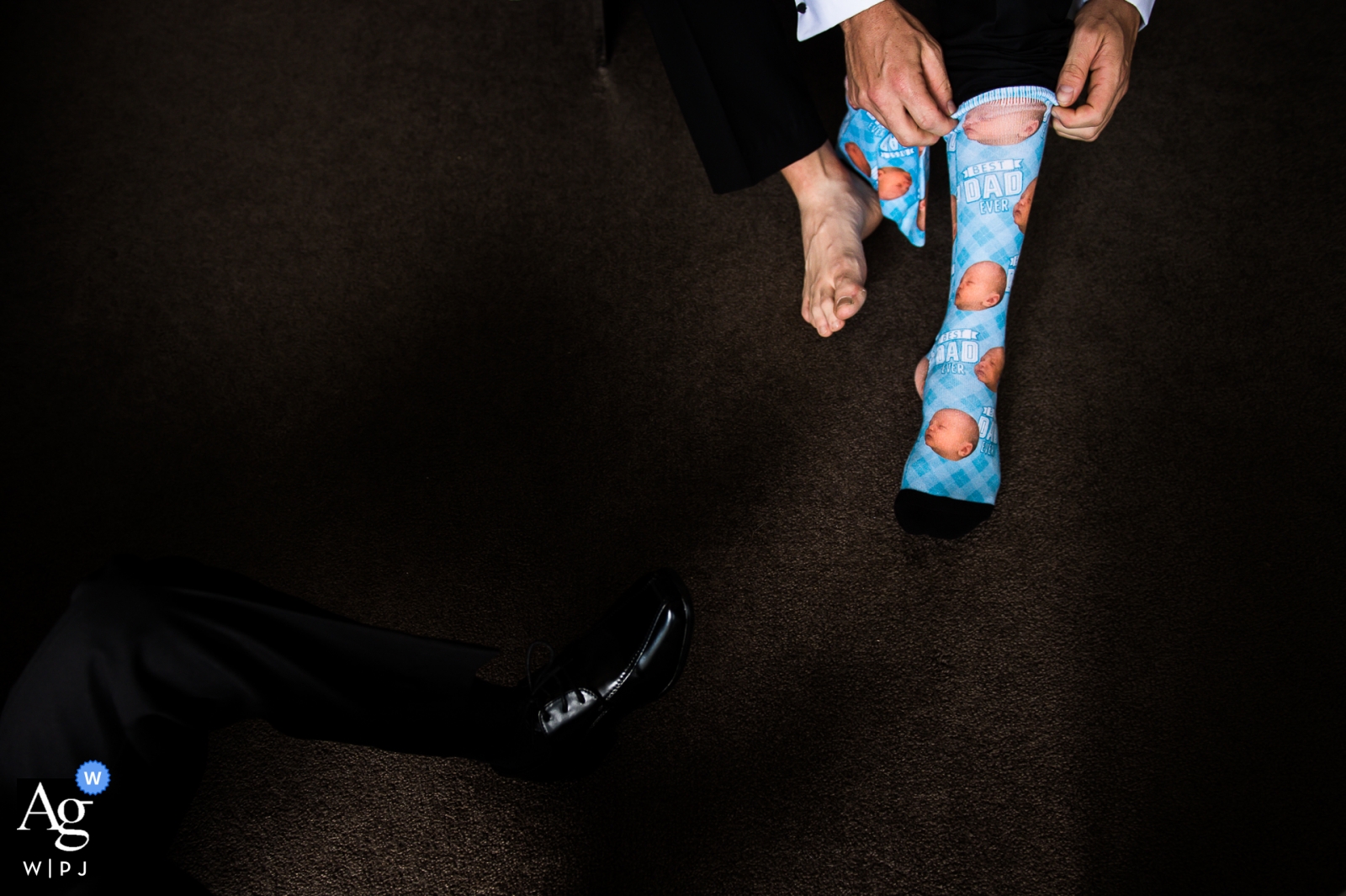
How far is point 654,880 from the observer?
740 millimetres

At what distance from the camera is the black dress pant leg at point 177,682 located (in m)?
0.53

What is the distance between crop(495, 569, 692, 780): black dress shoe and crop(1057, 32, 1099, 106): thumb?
0.63 m

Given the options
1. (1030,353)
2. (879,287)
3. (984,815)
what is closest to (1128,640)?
(984,815)

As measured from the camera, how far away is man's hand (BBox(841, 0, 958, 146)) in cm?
82

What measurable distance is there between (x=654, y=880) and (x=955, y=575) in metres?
0.43

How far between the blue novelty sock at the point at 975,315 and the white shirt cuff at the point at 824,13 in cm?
15

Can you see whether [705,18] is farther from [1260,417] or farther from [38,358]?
[38,358]

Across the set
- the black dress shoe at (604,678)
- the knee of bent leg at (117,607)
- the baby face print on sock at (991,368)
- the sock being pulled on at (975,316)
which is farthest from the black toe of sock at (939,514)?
the knee of bent leg at (117,607)

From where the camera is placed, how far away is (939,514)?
2.74 feet

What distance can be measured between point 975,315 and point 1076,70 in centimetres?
26

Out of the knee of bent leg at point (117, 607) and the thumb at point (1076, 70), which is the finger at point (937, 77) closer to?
the thumb at point (1076, 70)

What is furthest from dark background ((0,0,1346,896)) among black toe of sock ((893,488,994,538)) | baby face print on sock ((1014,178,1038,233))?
baby face print on sock ((1014,178,1038,233))

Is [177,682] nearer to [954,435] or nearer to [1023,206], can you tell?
[954,435]

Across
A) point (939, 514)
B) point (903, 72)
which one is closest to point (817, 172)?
point (903, 72)
